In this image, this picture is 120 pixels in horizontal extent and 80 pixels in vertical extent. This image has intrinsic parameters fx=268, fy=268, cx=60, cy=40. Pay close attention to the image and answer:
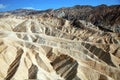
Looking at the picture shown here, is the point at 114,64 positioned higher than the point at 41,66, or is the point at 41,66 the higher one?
the point at 41,66

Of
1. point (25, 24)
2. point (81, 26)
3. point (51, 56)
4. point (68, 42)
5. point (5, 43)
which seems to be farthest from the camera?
point (81, 26)

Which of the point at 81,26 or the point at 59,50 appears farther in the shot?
the point at 81,26

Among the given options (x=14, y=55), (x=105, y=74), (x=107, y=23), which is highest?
(x=14, y=55)

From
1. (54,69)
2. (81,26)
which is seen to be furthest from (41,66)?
(81,26)

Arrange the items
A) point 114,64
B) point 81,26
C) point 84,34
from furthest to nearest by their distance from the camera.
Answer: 1. point 81,26
2. point 84,34
3. point 114,64

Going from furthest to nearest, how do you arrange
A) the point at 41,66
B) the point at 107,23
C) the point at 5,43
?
the point at 107,23
the point at 5,43
the point at 41,66

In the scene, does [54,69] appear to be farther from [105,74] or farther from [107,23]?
[107,23]

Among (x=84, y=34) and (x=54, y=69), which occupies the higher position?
(x=54, y=69)

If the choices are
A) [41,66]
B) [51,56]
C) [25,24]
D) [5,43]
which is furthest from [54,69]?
[25,24]

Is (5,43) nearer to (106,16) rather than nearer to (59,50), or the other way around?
(59,50)
